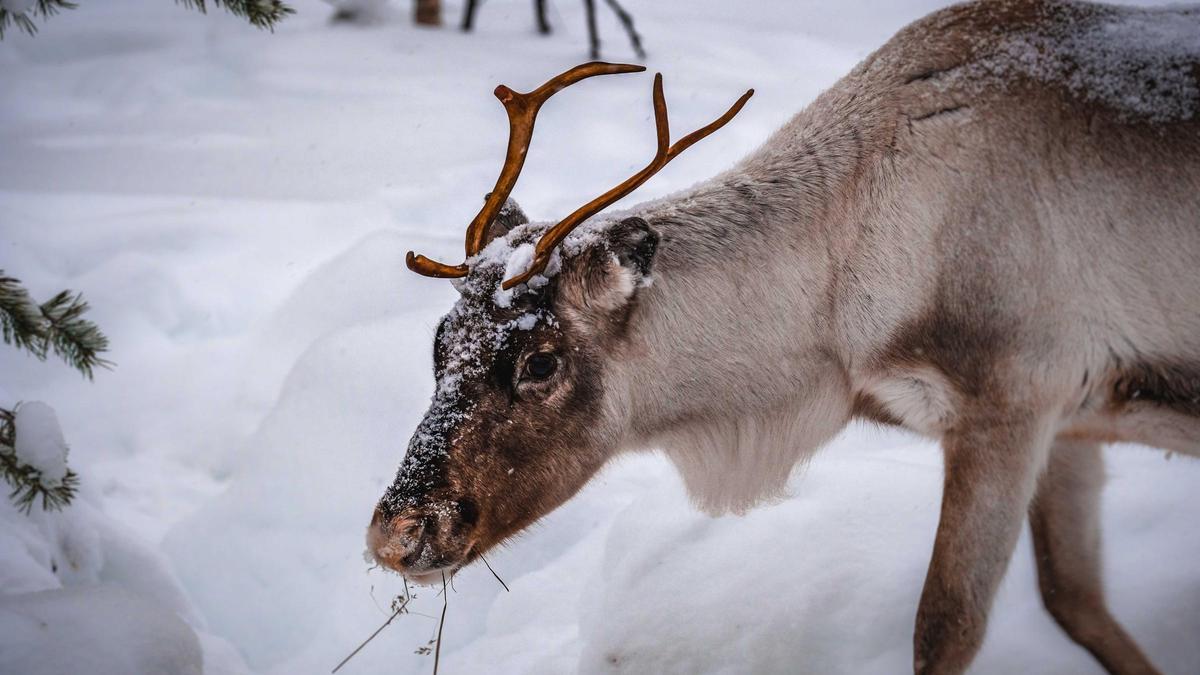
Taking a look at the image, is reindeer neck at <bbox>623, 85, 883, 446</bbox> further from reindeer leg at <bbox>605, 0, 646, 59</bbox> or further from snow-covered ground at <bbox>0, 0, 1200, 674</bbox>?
reindeer leg at <bbox>605, 0, 646, 59</bbox>

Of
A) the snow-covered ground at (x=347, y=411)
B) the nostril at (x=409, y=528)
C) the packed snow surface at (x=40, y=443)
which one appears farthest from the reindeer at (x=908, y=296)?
the packed snow surface at (x=40, y=443)

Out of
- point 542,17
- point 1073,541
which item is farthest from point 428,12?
point 1073,541

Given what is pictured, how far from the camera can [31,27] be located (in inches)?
96.6

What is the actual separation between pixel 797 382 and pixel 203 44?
596cm

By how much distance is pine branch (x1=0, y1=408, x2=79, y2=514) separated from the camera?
2166 millimetres

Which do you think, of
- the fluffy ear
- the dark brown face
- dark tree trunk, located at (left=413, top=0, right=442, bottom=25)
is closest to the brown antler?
the dark brown face

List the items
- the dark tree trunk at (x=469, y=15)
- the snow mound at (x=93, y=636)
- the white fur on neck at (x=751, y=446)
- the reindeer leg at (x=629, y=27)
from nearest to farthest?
the snow mound at (x=93, y=636), the white fur on neck at (x=751, y=446), the reindeer leg at (x=629, y=27), the dark tree trunk at (x=469, y=15)

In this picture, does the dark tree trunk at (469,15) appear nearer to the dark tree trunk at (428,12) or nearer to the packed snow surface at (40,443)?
the dark tree trunk at (428,12)

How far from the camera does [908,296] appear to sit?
6.73ft

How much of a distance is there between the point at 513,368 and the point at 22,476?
4.07 feet

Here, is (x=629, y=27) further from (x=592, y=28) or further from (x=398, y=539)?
(x=398, y=539)

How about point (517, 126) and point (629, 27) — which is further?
point (629, 27)

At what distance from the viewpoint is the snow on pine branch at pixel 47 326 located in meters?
2.23

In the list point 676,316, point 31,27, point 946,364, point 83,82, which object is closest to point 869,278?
point 946,364
